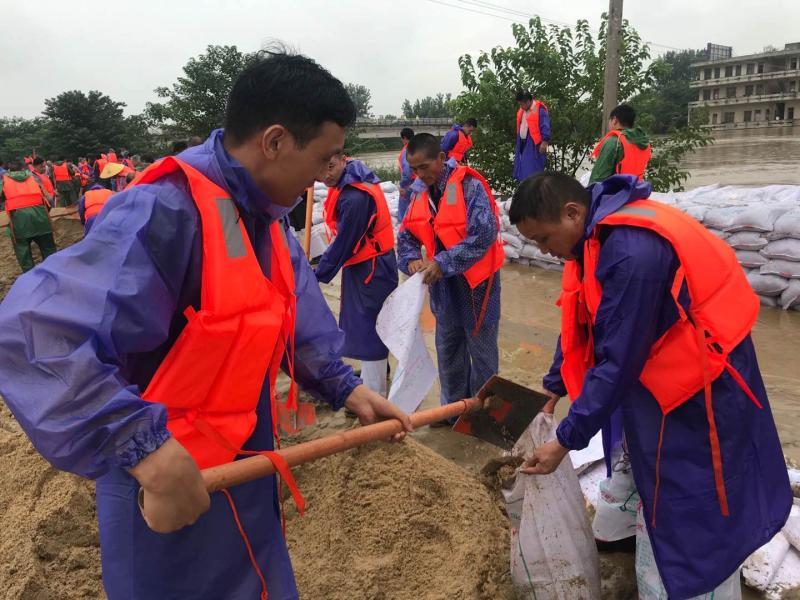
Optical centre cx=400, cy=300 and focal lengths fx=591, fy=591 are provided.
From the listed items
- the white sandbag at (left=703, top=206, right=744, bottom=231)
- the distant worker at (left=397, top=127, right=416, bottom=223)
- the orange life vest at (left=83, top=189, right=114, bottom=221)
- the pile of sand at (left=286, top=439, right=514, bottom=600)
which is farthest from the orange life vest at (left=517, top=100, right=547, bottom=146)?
the pile of sand at (left=286, top=439, right=514, bottom=600)

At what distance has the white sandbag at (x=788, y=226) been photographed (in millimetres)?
5318

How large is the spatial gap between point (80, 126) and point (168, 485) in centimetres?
3566

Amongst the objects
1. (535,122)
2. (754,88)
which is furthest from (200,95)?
(754,88)

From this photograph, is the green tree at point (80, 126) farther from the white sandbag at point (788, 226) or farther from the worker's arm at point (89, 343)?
the worker's arm at point (89, 343)

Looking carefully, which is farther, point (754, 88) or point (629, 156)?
point (754, 88)

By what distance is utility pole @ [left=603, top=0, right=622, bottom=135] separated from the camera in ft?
24.4

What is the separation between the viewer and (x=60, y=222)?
1324 cm

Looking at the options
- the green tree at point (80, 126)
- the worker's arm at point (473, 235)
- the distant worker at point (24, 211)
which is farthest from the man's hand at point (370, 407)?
the green tree at point (80, 126)

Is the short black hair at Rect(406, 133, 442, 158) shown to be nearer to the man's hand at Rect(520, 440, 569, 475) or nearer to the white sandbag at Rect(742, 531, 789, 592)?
Result: the man's hand at Rect(520, 440, 569, 475)

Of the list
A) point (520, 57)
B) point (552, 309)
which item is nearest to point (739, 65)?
point (520, 57)

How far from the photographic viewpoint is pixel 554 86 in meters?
8.87

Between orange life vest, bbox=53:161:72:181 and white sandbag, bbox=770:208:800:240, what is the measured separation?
767 inches

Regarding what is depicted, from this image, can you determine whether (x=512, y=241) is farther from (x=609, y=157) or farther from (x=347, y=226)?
(x=347, y=226)

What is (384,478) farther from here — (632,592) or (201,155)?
(201,155)
